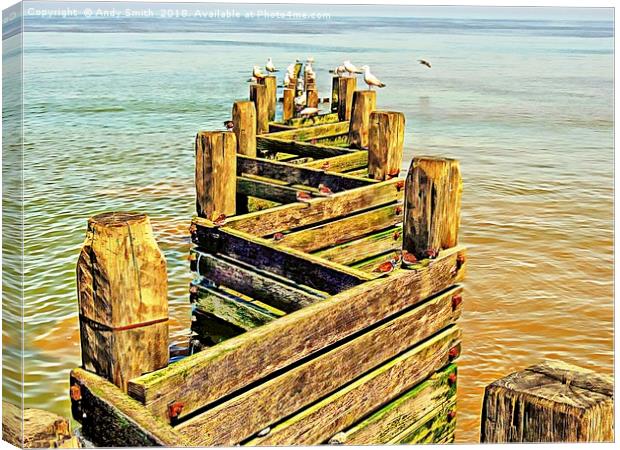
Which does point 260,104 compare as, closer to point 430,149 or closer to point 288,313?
point 288,313

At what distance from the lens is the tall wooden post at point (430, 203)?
15.7ft

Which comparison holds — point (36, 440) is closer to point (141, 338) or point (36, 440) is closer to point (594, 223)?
point (141, 338)

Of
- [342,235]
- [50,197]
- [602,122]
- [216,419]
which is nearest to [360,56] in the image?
[602,122]

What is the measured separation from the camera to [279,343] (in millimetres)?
3785

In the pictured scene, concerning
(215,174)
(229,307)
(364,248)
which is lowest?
(229,307)

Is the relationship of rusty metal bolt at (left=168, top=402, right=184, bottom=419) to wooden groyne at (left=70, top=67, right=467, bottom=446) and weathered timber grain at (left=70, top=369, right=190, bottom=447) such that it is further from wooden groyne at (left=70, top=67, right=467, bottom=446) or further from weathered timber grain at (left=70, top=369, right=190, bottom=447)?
weathered timber grain at (left=70, top=369, right=190, bottom=447)

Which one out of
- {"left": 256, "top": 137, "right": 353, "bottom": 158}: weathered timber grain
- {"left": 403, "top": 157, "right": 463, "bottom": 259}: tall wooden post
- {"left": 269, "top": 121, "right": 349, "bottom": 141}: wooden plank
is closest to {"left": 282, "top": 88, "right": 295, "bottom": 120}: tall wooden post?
{"left": 269, "top": 121, "right": 349, "bottom": 141}: wooden plank

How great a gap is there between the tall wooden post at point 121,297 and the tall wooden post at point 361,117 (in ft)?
17.7

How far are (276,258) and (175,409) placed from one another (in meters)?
1.72

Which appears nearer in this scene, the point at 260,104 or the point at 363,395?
the point at 363,395

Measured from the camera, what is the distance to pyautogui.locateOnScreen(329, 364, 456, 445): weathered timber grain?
4477 mm

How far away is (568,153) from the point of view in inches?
560

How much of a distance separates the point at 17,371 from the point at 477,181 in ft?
30.1

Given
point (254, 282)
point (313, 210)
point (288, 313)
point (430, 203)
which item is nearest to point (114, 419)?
point (288, 313)
